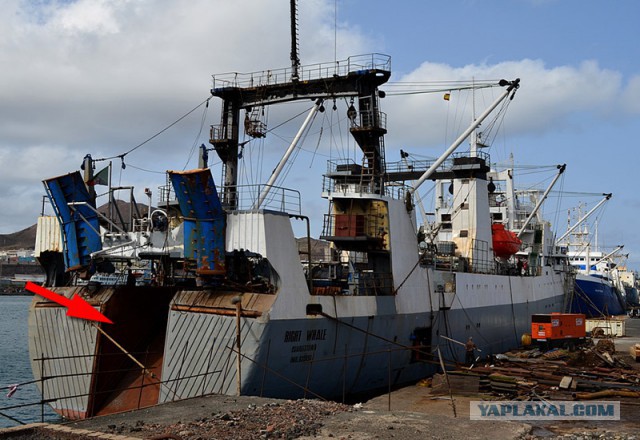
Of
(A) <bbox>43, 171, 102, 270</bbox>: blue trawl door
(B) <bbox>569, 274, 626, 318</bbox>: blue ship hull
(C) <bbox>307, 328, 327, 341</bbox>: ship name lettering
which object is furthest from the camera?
(B) <bbox>569, 274, 626, 318</bbox>: blue ship hull

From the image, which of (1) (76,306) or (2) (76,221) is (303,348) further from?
(2) (76,221)

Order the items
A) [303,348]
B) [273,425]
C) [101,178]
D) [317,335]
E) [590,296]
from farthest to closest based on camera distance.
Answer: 1. [590,296]
2. [101,178]
3. [317,335]
4. [303,348]
5. [273,425]

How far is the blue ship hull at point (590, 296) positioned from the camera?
2398 inches

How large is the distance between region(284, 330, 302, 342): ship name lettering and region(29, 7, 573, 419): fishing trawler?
0.18 feet

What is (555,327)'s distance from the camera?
3344 cm

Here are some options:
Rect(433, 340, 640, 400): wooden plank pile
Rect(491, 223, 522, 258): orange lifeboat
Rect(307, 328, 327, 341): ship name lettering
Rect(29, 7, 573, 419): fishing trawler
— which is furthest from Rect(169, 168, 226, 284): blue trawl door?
Rect(491, 223, 522, 258): orange lifeboat

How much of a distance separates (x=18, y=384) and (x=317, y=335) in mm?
8451

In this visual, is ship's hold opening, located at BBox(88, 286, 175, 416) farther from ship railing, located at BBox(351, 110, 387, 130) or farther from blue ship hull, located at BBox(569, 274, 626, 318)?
blue ship hull, located at BBox(569, 274, 626, 318)

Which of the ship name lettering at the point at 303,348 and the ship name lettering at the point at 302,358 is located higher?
the ship name lettering at the point at 303,348

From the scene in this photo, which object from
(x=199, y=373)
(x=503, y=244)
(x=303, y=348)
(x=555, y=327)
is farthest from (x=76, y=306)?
(x=503, y=244)

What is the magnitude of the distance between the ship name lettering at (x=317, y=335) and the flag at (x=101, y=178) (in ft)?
30.4

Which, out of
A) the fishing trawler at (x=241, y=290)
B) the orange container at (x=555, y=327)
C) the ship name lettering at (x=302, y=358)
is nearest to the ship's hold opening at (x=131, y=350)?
the fishing trawler at (x=241, y=290)

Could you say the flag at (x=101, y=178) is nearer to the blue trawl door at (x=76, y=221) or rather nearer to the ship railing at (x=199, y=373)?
the blue trawl door at (x=76, y=221)

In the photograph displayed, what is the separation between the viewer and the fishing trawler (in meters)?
19.0
